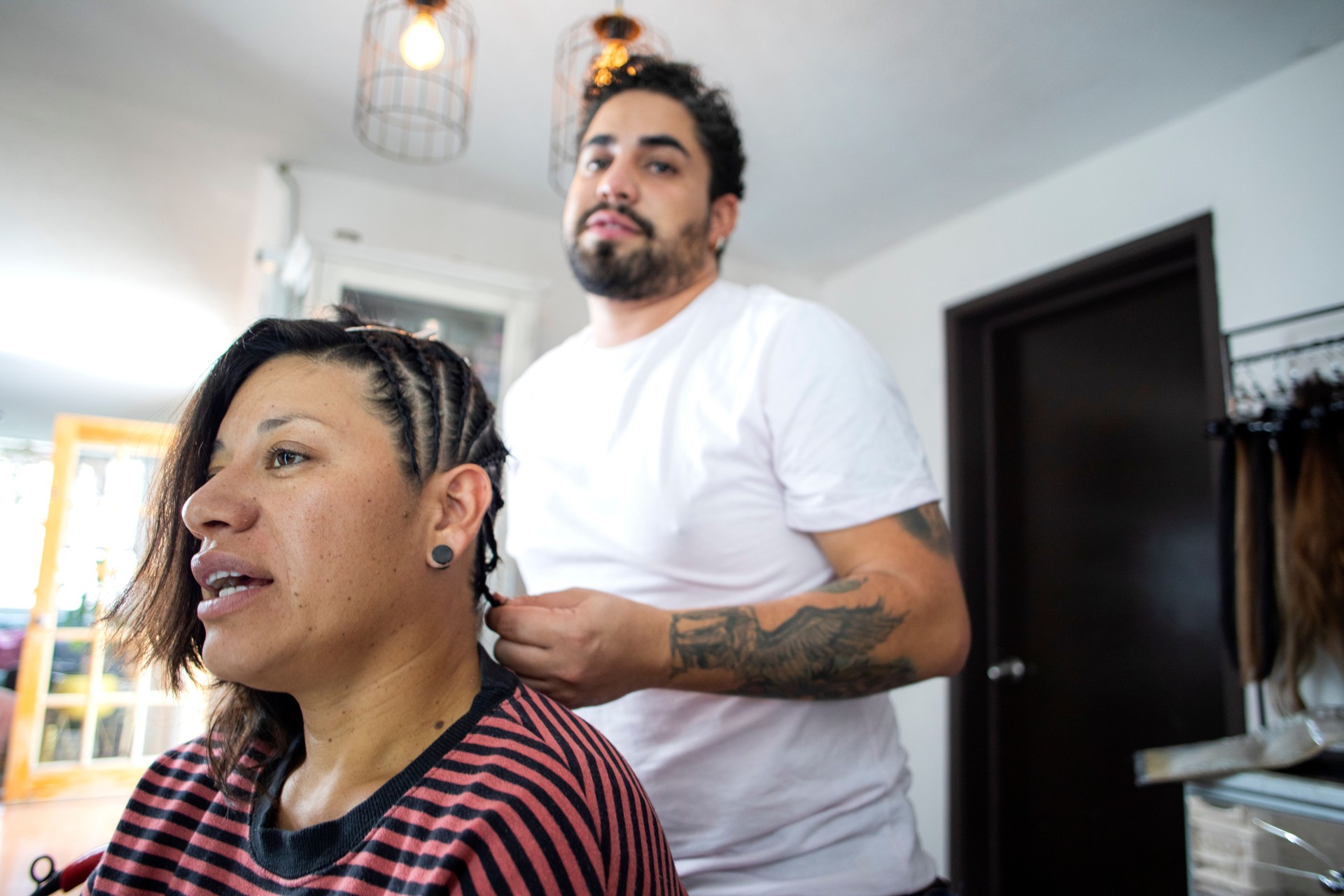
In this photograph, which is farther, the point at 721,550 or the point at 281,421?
the point at 721,550

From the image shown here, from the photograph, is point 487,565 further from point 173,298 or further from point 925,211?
point 925,211

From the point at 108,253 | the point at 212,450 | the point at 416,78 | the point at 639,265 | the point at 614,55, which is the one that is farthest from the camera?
the point at 108,253

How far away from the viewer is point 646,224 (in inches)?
51.3

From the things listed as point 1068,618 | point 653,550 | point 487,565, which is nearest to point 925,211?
point 1068,618

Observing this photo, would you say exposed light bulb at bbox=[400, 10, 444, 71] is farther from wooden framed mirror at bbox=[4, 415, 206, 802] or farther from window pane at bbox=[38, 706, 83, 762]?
window pane at bbox=[38, 706, 83, 762]

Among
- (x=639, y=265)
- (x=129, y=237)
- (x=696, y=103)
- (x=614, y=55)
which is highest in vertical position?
(x=614, y=55)

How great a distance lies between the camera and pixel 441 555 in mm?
874

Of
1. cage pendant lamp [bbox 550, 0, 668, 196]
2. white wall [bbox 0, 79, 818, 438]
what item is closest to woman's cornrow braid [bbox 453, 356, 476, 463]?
cage pendant lamp [bbox 550, 0, 668, 196]

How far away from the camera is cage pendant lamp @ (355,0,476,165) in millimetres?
1837

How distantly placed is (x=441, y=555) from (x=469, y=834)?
30cm

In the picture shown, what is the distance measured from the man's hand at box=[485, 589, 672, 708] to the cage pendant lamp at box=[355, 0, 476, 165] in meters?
1.38

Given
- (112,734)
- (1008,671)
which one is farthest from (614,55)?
(1008,671)

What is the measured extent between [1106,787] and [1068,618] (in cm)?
57

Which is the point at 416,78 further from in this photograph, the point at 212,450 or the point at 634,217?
the point at 212,450
